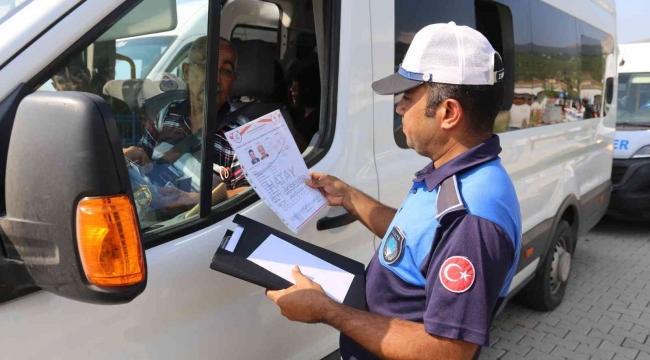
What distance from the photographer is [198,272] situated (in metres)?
1.48

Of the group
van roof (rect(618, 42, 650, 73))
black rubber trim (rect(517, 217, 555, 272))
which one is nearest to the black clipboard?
black rubber trim (rect(517, 217, 555, 272))

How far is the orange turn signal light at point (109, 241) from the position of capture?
959 millimetres

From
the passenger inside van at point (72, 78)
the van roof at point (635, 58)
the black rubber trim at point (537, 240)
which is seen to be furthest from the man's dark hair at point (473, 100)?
the van roof at point (635, 58)

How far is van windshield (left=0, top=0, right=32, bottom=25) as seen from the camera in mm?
1183

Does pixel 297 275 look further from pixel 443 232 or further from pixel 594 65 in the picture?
pixel 594 65

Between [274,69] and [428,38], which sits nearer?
[428,38]

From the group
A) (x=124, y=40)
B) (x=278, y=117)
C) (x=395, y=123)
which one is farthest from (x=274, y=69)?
(x=124, y=40)

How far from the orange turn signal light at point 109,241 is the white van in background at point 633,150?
21.6ft

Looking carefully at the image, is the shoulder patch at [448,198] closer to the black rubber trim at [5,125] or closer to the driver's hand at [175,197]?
the driver's hand at [175,197]

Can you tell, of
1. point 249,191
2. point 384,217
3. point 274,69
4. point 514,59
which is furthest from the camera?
point 514,59

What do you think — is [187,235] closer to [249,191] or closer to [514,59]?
[249,191]

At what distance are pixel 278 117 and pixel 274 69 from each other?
3.64ft

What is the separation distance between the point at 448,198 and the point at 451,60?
33 cm

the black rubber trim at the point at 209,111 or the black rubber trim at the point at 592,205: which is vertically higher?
the black rubber trim at the point at 209,111
